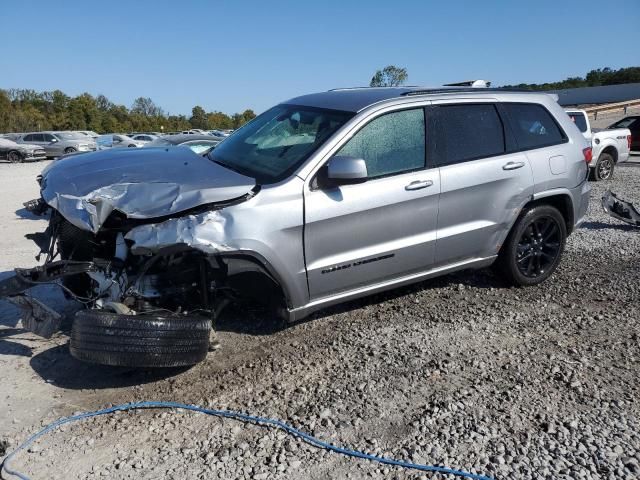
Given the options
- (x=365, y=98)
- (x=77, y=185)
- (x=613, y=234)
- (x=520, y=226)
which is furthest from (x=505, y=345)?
(x=613, y=234)

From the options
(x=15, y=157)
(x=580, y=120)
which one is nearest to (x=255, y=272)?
(x=580, y=120)

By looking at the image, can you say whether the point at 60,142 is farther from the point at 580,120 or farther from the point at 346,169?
the point at 346,169

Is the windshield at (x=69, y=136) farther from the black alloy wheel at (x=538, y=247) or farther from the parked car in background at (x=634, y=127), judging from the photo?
the black alloy wheel at (x=538, y=247)

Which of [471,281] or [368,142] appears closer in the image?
[368,142]

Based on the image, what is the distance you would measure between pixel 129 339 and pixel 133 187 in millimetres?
996

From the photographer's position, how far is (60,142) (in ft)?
93.6

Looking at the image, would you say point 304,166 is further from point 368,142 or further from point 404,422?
point 404,422

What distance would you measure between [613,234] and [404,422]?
5598 millimetres

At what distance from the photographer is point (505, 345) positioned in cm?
401

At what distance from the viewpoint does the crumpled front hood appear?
3295 millimetres

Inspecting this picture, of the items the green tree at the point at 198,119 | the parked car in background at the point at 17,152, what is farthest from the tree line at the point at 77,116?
the parked car in background at the point at 17,152

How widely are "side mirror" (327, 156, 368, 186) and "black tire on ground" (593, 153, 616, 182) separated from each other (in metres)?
11.5

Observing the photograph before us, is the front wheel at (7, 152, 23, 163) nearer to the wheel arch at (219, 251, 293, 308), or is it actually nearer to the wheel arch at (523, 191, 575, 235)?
the wheel arch at (219, 251, 293, 308)

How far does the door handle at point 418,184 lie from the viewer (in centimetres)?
407
